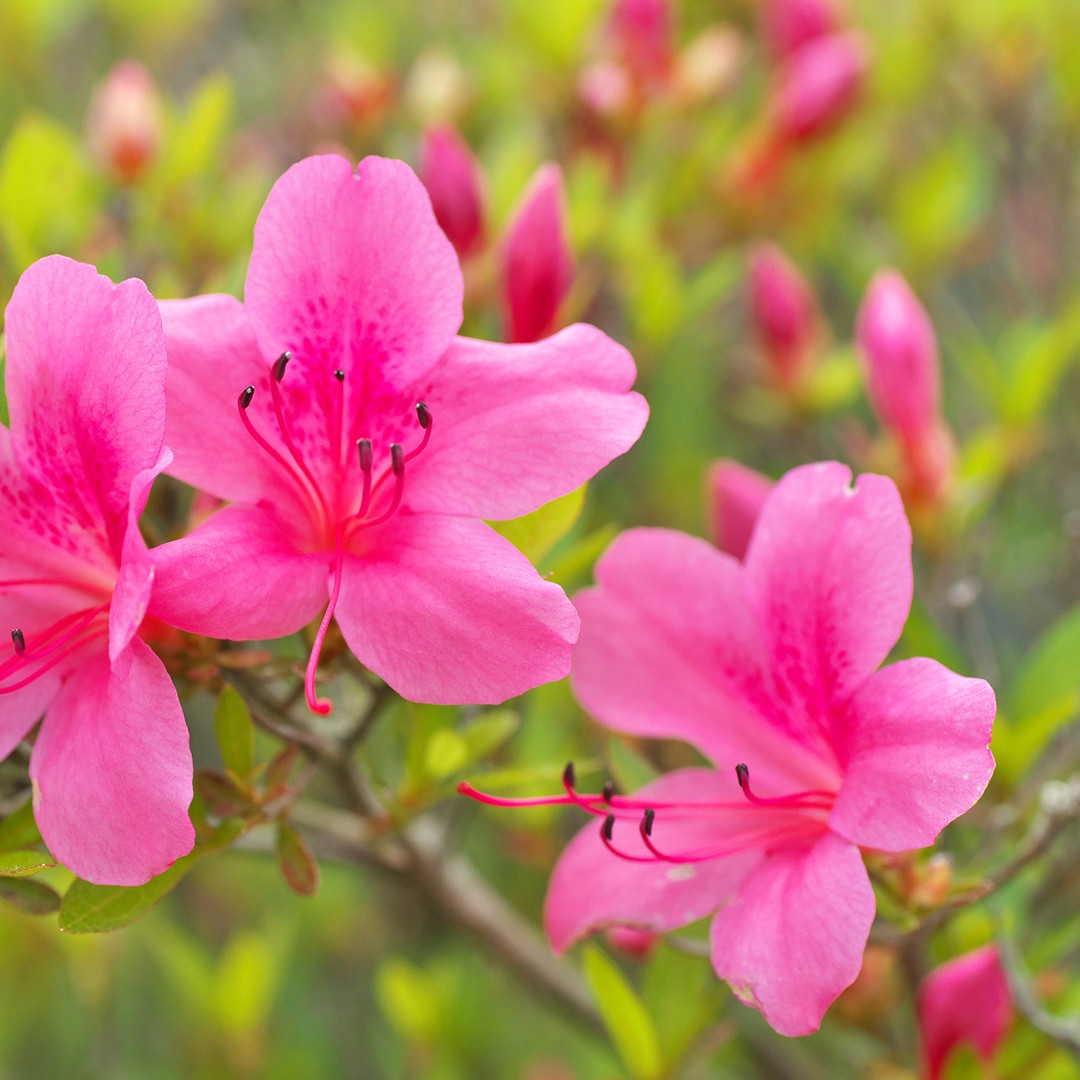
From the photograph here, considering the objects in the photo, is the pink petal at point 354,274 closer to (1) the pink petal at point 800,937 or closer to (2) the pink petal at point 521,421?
(2) the pink petal at point 521,421

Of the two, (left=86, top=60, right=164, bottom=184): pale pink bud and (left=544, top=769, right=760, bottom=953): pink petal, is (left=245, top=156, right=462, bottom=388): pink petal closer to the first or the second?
(left=544, top=769, right=760, bottom=953): pink petal

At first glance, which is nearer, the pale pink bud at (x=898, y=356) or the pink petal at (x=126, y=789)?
the pink petal at (x=126, y=789)

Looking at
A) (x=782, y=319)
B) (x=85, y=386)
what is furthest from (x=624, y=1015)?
(x=782, y=319)

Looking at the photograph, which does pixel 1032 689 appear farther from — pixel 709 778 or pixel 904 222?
pixel 904 222

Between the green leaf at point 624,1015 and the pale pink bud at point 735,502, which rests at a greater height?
the pale pink bud at point 735,502

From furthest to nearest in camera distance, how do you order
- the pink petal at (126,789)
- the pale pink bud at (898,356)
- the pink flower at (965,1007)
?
the pale pink bud at (898,356)
the pink flower at (965,1007)
the pink petal at (126,789)

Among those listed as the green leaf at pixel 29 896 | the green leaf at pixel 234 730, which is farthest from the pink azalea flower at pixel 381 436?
the green leaf at pixel 29 896

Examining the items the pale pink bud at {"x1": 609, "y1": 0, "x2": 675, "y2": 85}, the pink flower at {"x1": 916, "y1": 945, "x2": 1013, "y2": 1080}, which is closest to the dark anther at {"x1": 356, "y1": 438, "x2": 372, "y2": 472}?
the pink flower at {"x1": 916, "y1": 945, "x2": 1013, "y2": 1080}
